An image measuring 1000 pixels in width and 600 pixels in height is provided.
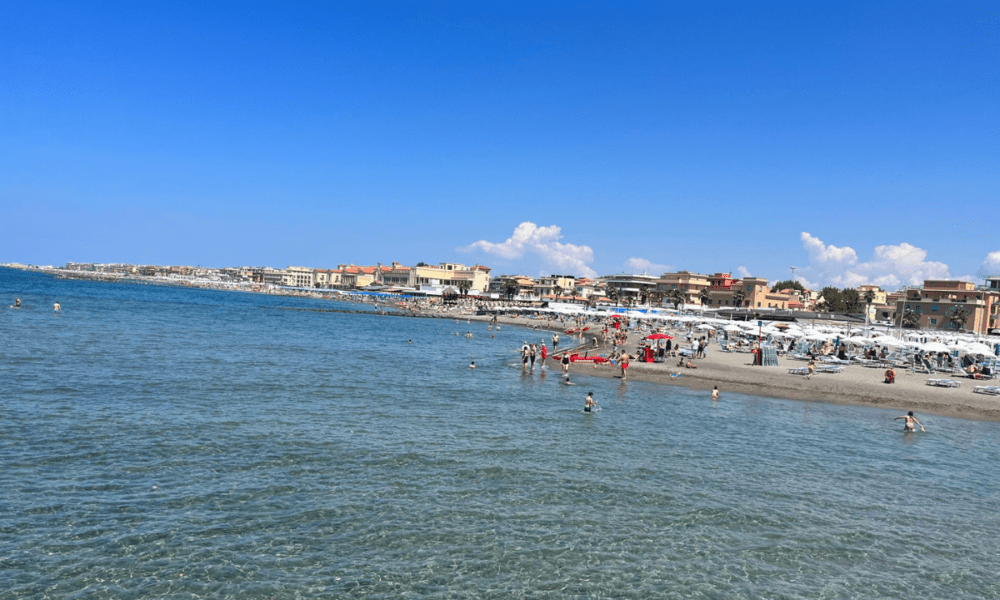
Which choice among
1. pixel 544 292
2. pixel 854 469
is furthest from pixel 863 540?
pixel 544 292

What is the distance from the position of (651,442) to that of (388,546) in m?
9.70

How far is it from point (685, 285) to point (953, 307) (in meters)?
46.7

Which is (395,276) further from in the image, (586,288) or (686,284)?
(686,284)

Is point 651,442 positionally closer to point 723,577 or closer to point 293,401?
point 723,577

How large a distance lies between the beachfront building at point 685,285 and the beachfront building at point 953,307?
3478 centimetres

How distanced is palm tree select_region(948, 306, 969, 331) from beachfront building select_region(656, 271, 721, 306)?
1567 inches

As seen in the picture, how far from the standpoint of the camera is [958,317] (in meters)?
77.8

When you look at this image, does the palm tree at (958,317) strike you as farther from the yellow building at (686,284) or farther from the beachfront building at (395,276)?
the beachfront building at (395,276)

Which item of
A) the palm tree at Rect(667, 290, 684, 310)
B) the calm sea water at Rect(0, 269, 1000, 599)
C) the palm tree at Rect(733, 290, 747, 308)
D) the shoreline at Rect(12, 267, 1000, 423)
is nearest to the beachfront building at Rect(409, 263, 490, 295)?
the palm tree at Rect(667, 290, 684, 310)

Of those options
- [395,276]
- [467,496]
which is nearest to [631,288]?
[395,276]

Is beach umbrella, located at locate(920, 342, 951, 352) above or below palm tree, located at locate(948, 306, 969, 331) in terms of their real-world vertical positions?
below

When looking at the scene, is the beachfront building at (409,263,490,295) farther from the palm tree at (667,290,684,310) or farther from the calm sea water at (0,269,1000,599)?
the calm sea water at (0,269,1000,599)

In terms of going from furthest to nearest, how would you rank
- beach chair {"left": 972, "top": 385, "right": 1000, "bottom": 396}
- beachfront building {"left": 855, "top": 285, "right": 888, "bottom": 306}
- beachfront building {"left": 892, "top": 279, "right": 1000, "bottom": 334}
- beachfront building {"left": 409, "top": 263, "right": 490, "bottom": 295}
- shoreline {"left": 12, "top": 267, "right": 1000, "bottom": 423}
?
beachfront building {"left": 409, "top": 263, "right": 490, "bottom": 295} → beachfront building {"left": 855, "top": 285, "right": 888, "bottom": 306} → beachfront building {"left": 892, "top": 279, "right": 1000, "bottom": 334} → beach chair {"left": 972, "top": 385, "right": 1000, "bottom": 396} → shoreline {"left": 12, "top": 267, "right": 1000, "bottom": 423}

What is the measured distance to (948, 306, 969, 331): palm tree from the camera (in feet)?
254
